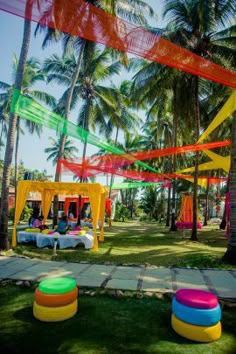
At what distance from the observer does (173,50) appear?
549cm

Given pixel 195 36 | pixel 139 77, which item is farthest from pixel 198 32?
pixel 139 77

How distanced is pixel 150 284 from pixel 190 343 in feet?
7.11

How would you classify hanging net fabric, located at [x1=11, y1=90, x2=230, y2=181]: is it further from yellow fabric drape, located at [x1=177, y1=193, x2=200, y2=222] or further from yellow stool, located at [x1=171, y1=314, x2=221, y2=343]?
yellow stool, located at [x1=171, y1=314, x2=221, y2=343]

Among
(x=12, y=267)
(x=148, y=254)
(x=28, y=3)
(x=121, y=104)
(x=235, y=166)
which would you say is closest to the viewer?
(x=28, y=3)

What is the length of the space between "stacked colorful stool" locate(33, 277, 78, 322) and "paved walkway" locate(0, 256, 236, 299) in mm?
1345

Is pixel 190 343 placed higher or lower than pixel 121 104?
lower

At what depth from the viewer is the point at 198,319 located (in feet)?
Answer: 12.0

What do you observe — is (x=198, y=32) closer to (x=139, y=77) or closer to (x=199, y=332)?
(x=139, y=77)

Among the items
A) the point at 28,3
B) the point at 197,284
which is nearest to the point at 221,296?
the point at 197,284

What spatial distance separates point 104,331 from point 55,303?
2.59 ft

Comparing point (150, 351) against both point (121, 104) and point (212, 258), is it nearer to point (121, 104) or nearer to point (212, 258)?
point (212, 258)

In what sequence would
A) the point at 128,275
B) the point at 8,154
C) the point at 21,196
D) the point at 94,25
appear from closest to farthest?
the point at 94,25 → the point at 128,275 → the point at 8,154 → the point at 21,196

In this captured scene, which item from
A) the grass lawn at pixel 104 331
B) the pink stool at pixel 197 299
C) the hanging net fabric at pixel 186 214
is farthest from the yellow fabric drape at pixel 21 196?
the hanging net fabric at pixel 186 214

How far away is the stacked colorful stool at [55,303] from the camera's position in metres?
4.08
